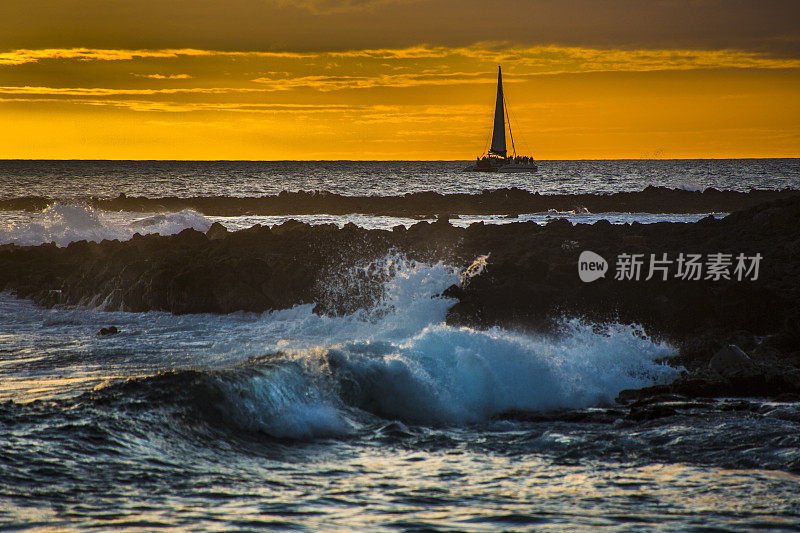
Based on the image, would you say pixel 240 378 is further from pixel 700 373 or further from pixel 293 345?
pixel 700 373

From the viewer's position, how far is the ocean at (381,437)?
5.51 m

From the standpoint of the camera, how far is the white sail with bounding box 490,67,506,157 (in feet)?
234

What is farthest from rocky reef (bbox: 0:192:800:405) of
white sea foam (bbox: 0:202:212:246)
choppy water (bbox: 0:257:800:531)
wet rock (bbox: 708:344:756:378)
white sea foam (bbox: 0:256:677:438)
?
white sea foam (bbox: 0:202:212:246)

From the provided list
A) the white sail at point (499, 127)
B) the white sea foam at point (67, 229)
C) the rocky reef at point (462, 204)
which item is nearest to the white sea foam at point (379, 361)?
the white sea foam at point (67, 229)

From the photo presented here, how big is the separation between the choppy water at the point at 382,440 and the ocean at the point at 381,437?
0.08 feet

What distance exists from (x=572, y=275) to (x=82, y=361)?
28.8 feet

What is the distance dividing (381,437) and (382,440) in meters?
0.11

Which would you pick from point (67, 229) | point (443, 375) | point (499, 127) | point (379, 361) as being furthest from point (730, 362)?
point (499, 127)

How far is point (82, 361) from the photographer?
10.6 metres

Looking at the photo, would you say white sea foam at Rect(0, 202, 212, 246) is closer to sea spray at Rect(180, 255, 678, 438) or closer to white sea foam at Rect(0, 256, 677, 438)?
white sea foam at Rect(0, 256, 677, 438)

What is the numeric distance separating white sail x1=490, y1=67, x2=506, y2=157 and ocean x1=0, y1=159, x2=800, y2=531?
61.2 meters

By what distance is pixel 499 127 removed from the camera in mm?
76375
